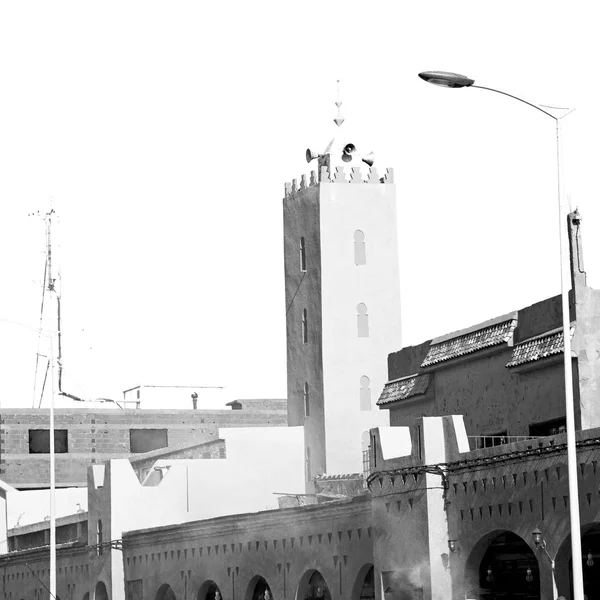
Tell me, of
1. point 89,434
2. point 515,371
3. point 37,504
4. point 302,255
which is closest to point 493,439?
point 515,371

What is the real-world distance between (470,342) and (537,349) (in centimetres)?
440

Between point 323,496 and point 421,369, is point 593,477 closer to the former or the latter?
point 421,369

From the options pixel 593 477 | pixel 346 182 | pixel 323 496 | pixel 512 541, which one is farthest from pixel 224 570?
pixel 346 182

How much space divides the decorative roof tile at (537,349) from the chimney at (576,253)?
108cm

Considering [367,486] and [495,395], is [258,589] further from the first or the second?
[495,395]

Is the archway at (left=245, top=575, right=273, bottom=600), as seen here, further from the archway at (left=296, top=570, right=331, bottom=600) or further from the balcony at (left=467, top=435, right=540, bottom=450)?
the balcony at (left=467, top=435, right=540, bottom=450)

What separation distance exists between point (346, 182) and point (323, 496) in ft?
60.9

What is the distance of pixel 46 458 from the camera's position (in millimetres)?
84938

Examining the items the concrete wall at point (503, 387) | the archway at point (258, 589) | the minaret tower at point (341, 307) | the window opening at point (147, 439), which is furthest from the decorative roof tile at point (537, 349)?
the window opening at point (147, 439)

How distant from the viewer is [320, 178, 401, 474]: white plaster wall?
61.6 meters

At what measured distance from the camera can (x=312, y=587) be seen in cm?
3875

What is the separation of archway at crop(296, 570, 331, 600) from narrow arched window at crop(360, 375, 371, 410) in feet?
75.4

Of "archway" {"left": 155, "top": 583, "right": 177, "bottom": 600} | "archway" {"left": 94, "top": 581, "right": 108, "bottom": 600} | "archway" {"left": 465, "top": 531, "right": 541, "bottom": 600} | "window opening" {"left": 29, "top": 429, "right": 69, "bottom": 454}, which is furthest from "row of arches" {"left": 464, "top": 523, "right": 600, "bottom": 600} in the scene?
"window opening" {"left": 29, "top": 429, "right": 69, "bottom": 454}

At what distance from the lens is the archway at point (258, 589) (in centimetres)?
4122
